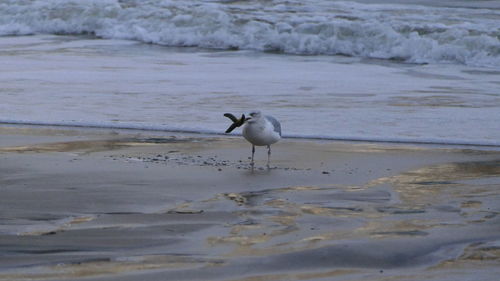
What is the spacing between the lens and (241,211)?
5.84 metres

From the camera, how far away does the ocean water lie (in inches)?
383

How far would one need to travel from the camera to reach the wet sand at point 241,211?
4.64 m

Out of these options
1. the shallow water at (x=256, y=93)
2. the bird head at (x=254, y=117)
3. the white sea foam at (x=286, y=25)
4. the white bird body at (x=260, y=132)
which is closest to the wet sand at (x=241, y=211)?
the white bird body at (x=260, y=132)

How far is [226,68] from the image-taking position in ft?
45.9

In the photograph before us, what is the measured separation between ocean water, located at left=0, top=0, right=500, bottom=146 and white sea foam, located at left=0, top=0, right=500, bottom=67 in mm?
34

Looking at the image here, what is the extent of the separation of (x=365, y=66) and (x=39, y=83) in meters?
4.79

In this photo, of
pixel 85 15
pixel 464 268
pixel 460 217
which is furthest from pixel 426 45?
pixel 464 268

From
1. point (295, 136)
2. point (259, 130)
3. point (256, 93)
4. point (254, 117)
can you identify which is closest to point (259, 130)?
point (259, 130)

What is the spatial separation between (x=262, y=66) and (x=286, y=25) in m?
4.80

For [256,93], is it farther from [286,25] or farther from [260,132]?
[286,25]

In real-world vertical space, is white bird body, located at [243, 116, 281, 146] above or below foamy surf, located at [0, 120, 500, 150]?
above

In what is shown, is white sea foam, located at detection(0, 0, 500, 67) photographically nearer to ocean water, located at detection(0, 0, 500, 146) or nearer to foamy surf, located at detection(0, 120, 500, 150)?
ocean water, located at detection(0, 0, 500, 146)

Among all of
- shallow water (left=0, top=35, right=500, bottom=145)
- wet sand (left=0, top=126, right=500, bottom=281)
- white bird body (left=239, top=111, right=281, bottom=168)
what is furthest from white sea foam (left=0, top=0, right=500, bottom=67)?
white bird body (left=239, top=111, right=281, bottom=168)

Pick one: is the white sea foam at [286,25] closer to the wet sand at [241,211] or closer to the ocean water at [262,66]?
the ocean water at [262,66]
